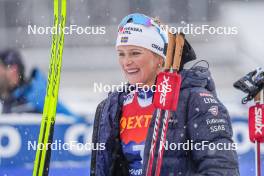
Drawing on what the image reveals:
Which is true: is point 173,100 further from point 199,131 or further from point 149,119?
point 149,119

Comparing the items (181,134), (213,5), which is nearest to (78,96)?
(213,5)

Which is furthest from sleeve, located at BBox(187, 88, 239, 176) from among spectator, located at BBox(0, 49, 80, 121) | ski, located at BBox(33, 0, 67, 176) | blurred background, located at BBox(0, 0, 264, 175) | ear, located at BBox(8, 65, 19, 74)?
ear, located at BBox(8, 65, 19, 74)

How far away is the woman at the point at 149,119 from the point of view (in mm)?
2137

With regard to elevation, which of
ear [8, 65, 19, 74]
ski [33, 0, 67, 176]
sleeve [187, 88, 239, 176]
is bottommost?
sleeve [187, 88, 239, 176]

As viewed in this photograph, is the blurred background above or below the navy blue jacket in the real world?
above

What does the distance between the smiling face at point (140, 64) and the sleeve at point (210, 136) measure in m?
0.31

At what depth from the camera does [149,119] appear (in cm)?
240

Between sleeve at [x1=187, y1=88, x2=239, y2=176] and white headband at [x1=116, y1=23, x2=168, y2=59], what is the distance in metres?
0.37

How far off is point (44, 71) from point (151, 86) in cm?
198

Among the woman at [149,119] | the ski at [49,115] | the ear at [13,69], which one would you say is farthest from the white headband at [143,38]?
the ear at [13,69]

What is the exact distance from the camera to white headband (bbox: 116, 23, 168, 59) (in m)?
2.50

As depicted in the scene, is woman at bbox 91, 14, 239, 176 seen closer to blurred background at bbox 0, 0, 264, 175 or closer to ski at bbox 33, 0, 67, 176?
ski at bbox 33, 0, 67, 176

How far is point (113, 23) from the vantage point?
4.36 metres

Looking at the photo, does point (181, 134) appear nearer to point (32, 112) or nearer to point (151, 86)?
Answer: point (151, 86)
